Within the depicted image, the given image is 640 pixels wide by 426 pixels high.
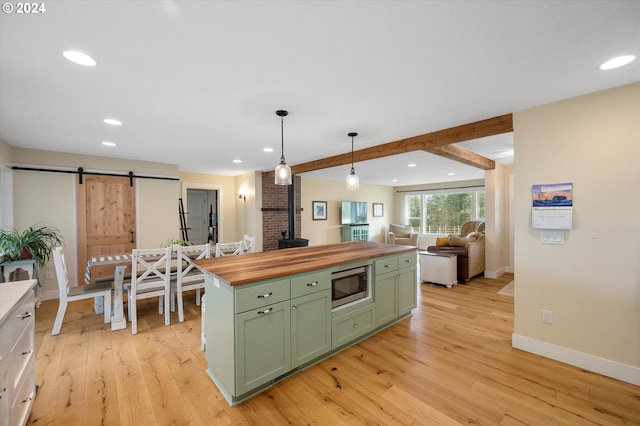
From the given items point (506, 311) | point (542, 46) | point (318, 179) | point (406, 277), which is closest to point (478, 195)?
point (318, 179)

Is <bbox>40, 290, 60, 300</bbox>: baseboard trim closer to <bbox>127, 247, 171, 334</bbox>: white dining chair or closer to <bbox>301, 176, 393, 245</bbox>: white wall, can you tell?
<bbox>127, 247, 171, 334</bbox>: white dining chair

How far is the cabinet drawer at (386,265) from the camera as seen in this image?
2.87 m

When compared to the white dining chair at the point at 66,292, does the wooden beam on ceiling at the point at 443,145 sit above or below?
above

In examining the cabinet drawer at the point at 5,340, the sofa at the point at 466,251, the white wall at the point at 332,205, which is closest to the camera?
the cabinet drawer at the point at 5,340

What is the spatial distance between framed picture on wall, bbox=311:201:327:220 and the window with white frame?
3.73 meters

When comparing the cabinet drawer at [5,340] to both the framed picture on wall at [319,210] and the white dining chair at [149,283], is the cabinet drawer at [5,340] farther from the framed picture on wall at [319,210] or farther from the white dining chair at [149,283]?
the framed picture on wall at [319,210]

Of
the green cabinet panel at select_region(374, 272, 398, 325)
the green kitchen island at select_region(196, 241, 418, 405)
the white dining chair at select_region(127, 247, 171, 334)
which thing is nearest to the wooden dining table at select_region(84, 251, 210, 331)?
the white dining chair at select_region(127, 247, 171, 334)

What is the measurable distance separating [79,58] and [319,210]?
650cm

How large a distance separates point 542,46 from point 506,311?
10.7 feet

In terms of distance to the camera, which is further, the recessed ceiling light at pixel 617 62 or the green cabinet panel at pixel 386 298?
the green cabinet panel at pixel 386 298

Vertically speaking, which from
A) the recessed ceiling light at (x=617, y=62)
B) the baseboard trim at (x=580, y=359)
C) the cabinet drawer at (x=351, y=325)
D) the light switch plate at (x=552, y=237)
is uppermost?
the recessed ceiling light at (x=617, y=62)

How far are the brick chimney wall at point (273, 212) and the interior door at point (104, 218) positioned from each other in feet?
8.46

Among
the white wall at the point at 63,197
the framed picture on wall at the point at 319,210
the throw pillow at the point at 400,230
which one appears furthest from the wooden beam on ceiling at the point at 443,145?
the throw pillow at the point at 400,230

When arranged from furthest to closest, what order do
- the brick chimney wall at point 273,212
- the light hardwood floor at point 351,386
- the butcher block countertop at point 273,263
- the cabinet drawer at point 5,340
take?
the brick chimney wall at point 273,212
the butcher block countertop at point 273,263
the light hardwood floor at point 351,386
the cabinet drawer at point 5,340
